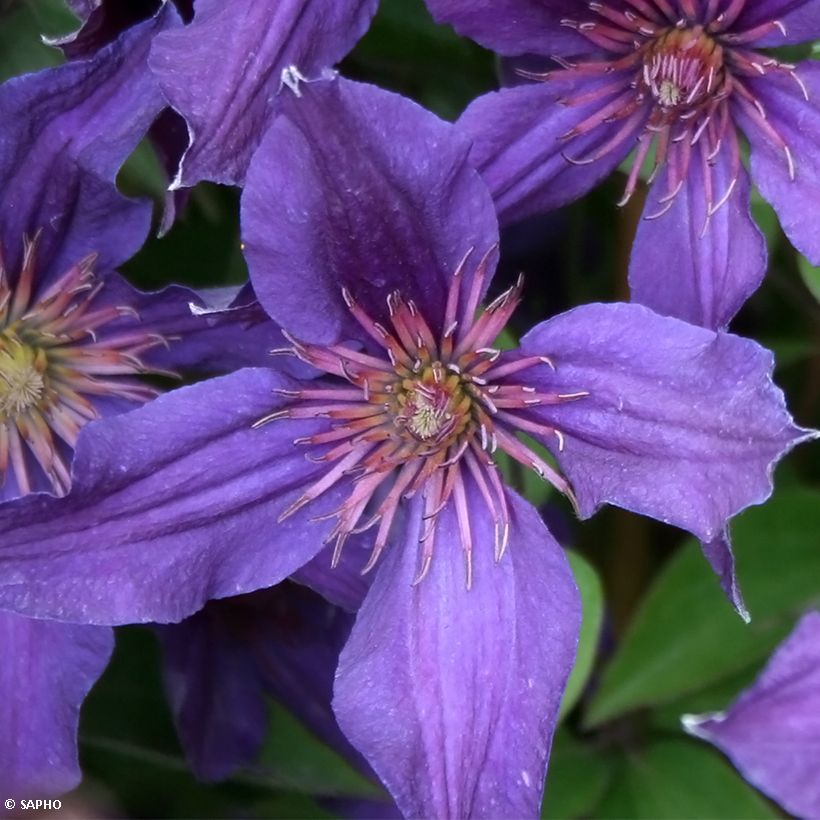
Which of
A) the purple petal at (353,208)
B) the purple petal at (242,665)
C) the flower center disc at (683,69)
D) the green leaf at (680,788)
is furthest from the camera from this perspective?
the green leaf at (680,788)

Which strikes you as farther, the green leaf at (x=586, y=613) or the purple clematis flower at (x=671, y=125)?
the green leaf at (x=586, y=613)

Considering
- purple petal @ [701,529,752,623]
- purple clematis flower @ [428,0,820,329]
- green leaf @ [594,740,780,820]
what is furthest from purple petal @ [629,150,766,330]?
green leaf @ [594,740,780,820]

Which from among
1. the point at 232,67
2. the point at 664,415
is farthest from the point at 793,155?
the point at 232,67

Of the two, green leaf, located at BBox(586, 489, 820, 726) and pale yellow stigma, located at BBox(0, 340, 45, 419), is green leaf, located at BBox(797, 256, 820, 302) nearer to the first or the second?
green leaf, located at BBox(586, 489, 820, 726)

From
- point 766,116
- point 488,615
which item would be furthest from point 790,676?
point 766,116

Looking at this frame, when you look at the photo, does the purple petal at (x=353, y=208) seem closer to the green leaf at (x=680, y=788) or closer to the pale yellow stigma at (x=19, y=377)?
the pale yellow stigma at (x=19, y=377)

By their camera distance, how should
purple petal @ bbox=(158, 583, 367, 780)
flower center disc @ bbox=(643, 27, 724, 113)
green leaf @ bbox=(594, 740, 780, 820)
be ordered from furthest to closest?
green leaf @ bbox=(594, 740, 780, 820) < purple petal @ bbox=(158, 583, 367, 780) < flower center disc @ bbox=(643, 27, 724, 113)

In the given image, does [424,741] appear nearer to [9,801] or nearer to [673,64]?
[9,801]

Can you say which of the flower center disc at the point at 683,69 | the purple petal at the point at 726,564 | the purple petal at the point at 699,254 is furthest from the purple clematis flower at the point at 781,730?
the flower center disc at the point at 683,69
